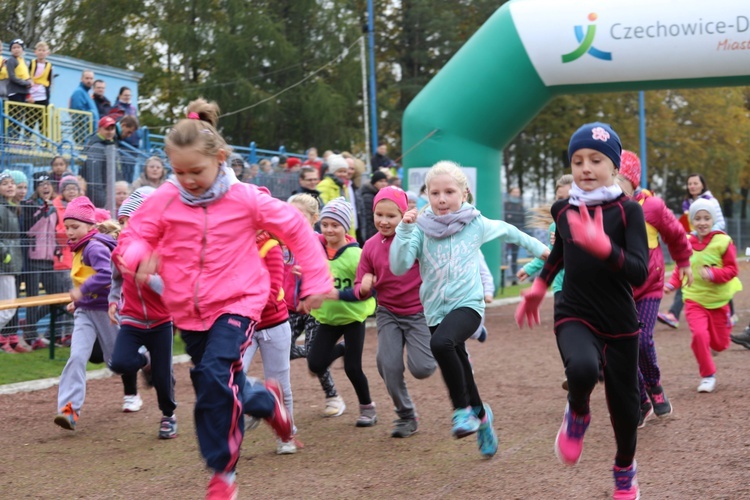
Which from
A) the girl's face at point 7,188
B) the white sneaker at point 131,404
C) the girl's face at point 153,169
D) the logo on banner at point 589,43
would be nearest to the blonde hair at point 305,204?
the white sneaker at point 131,404

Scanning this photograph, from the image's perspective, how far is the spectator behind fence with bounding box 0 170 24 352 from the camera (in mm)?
10984

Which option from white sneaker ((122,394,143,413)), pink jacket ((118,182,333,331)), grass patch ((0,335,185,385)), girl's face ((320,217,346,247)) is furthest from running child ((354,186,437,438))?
grass patch ((0,335,185,385))

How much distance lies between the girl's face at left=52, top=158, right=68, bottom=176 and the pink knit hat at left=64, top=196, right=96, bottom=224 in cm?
410

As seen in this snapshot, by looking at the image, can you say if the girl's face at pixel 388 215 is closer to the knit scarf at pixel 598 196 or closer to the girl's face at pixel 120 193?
the knit scarf at pixel 598 196

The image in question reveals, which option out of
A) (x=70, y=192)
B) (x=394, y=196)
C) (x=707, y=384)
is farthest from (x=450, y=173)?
(x=70, y=192)

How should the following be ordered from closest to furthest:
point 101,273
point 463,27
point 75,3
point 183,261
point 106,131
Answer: point 183,261 < point 101,273 < point 106,131 < point 75,3 < point 463,27

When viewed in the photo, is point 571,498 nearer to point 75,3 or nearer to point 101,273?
point 101,273

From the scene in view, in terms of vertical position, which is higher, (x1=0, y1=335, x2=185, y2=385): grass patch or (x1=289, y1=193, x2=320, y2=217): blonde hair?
(x1=289, y1=193, x2=320, y2=217): blonde hair

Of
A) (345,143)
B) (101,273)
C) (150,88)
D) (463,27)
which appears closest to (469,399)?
(101,273)

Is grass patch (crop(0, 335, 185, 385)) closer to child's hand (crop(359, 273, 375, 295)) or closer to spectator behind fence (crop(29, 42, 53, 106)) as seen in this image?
child's hand (crop(359, 273, 375, 295))

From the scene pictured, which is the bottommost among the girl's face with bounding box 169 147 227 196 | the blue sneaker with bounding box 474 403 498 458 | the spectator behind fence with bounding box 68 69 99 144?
the blue sneaker with bounding box 474 403 498 458

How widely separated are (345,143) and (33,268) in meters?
25.6

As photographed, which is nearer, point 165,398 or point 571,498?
point 571,498

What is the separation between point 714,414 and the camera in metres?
7.61
